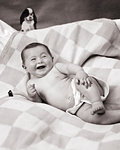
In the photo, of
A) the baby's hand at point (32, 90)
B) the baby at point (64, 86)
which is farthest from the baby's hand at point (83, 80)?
the baby's hand at point (32, 90)

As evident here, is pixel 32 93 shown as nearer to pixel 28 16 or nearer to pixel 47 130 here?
pixel 47 130

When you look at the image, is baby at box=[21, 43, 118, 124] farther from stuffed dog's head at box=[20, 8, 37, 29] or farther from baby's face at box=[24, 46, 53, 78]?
stuffed dog's head at box=[20, 8, 37, 29]

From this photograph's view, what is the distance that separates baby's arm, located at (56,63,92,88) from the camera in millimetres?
1127

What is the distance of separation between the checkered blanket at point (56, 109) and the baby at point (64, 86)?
0.12 feet

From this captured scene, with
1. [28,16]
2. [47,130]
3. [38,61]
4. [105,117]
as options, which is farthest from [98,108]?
[28,16]

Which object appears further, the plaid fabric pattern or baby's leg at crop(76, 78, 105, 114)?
baby's leg at crop(76, 78, 105, 114)

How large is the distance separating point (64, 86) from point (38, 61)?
0.12 m

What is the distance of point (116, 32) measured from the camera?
4.58 feet

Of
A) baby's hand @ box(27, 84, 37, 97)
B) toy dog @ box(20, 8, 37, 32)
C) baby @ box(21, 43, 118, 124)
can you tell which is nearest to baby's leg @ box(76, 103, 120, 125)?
baby @ box(21, 43, 118, 124)

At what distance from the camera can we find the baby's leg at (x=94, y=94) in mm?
1062

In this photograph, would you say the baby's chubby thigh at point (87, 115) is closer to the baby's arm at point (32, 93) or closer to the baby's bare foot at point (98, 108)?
the baby's bare foot at point (98, 108)

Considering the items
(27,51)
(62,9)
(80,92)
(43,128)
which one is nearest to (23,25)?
(62,9)

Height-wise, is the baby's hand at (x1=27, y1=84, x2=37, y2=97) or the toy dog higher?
the toy dog

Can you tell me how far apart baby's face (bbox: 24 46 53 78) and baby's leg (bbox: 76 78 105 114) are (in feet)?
0.52
